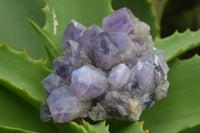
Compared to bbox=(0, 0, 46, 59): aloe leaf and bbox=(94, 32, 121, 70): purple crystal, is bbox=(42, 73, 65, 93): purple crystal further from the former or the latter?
bbox=(0, 0, 46, 59): aloe leaf

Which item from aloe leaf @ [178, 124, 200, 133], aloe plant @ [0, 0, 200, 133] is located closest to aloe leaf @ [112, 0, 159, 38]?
aloe plant @ [0, 0, 200, 133]

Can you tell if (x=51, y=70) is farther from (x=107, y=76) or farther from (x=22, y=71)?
(x=107, y=76)

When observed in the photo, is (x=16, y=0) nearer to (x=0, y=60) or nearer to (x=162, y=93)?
(x=0, y=60)

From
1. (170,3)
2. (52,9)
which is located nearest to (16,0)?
(52,9)

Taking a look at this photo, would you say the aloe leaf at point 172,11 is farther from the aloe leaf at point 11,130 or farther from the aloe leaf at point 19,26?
the aloe leaf at point 11,130

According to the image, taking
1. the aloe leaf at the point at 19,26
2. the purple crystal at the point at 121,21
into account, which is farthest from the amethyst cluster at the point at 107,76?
the aloe leaf at the point at 19,26

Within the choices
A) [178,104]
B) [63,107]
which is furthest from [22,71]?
[178,104]
